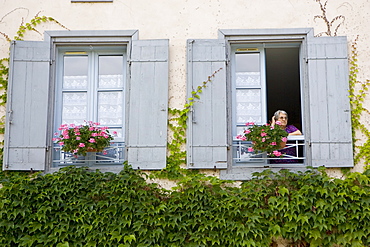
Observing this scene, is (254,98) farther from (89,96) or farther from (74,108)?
(74,108)

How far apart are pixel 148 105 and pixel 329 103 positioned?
2117 mm

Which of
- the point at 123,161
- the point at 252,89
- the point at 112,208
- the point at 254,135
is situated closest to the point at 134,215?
the point at 112,208

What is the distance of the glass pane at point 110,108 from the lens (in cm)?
599

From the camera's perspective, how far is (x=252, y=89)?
5996 millimetres

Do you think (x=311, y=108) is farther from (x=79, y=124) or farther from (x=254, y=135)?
(x=79, y=124)

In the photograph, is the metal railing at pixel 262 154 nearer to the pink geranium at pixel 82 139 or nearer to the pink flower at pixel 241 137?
the pink flower at pixel 241 137

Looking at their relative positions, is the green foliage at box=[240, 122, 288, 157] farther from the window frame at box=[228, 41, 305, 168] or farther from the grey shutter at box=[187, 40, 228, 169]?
the grey shutter at box=[187, 40, 228, 169]

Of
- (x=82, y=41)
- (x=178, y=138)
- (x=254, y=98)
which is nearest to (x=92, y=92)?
(x=82, y=41)

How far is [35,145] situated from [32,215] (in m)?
0.83

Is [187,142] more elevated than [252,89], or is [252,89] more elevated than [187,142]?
[252,89]

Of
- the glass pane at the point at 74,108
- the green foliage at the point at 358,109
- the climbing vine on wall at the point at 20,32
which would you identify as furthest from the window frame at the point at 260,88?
the climbing vine on wall at the point at 20,32

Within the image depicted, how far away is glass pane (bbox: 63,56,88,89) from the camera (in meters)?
6.09

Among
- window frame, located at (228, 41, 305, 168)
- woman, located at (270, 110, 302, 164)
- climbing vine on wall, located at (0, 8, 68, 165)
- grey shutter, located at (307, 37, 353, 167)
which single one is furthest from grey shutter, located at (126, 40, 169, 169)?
grey shutter, located at (307, 37, 353, 167)

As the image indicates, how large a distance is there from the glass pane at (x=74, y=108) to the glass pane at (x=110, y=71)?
0.30 m
